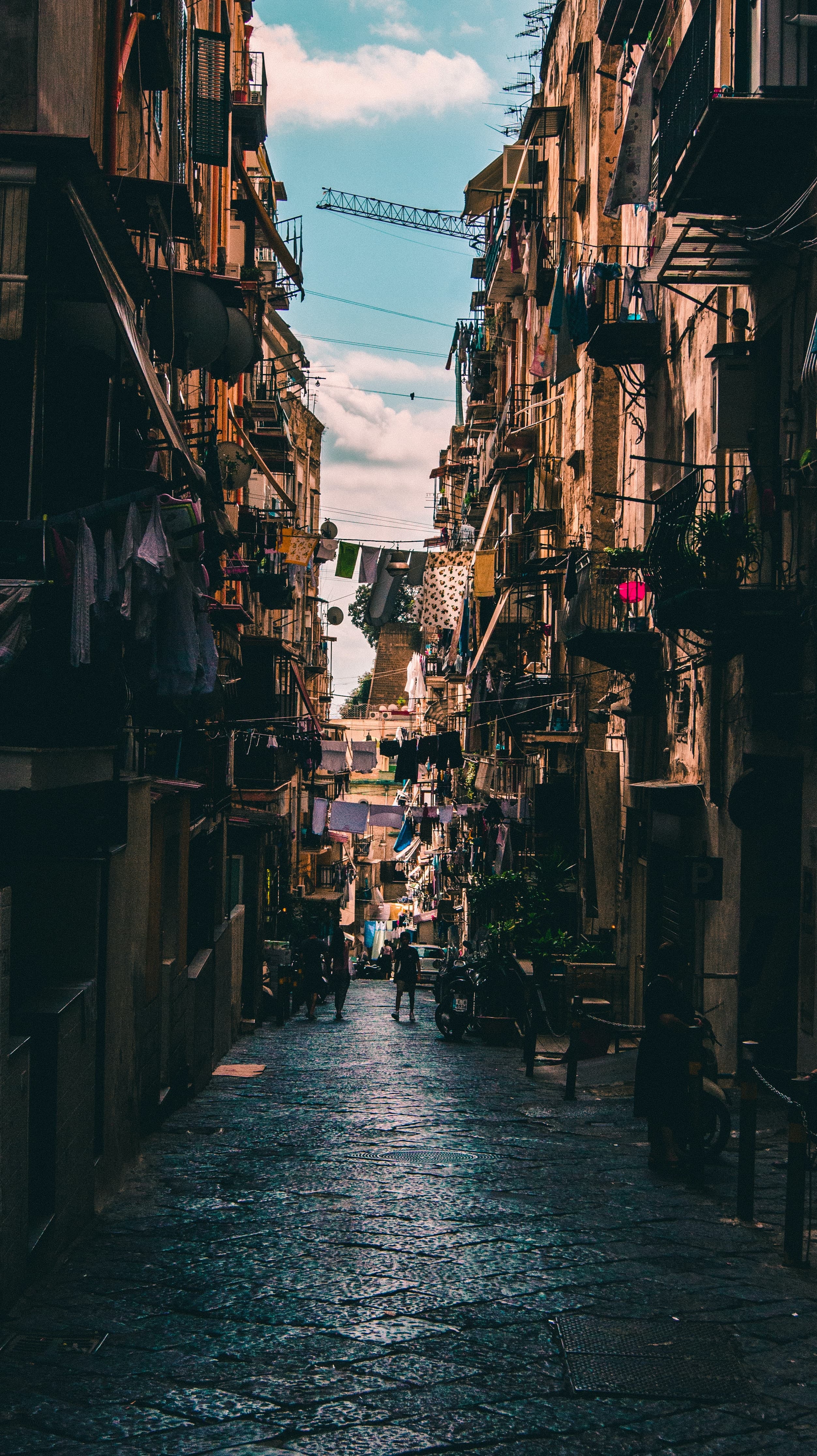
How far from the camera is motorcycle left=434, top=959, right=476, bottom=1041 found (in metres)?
19.7

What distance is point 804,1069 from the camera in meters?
9.48

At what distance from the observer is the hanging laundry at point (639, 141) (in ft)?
44.4

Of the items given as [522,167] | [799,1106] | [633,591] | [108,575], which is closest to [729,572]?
[799,1106]

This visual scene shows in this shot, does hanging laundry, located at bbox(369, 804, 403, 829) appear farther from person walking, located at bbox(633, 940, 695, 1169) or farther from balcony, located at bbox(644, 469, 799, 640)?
person walking, located at bbox(633, 940, 695, 1169)

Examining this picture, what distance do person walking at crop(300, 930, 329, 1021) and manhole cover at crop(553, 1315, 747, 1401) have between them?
62.6 ft

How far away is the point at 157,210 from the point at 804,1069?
28.2 ft

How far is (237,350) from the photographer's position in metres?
13.8

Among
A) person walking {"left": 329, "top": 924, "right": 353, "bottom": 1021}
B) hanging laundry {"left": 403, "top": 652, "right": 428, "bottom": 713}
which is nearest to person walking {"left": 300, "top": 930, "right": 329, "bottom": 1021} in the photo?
person walking {"left": 329, "top": 924, "right": 353, "bottom": 1021}

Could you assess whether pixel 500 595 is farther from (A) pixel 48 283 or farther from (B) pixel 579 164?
(A) pixel 48 283

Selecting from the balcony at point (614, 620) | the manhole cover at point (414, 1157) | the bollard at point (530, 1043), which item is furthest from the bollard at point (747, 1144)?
the balcony at point (614, 620)

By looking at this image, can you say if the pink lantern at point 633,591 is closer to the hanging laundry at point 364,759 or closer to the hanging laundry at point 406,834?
the hanging laundry at point 364,759

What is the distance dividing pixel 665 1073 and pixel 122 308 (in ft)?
20.2

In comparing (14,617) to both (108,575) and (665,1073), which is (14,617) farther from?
(665,1073)

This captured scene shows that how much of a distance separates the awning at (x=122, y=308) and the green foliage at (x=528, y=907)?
36.5 ft
